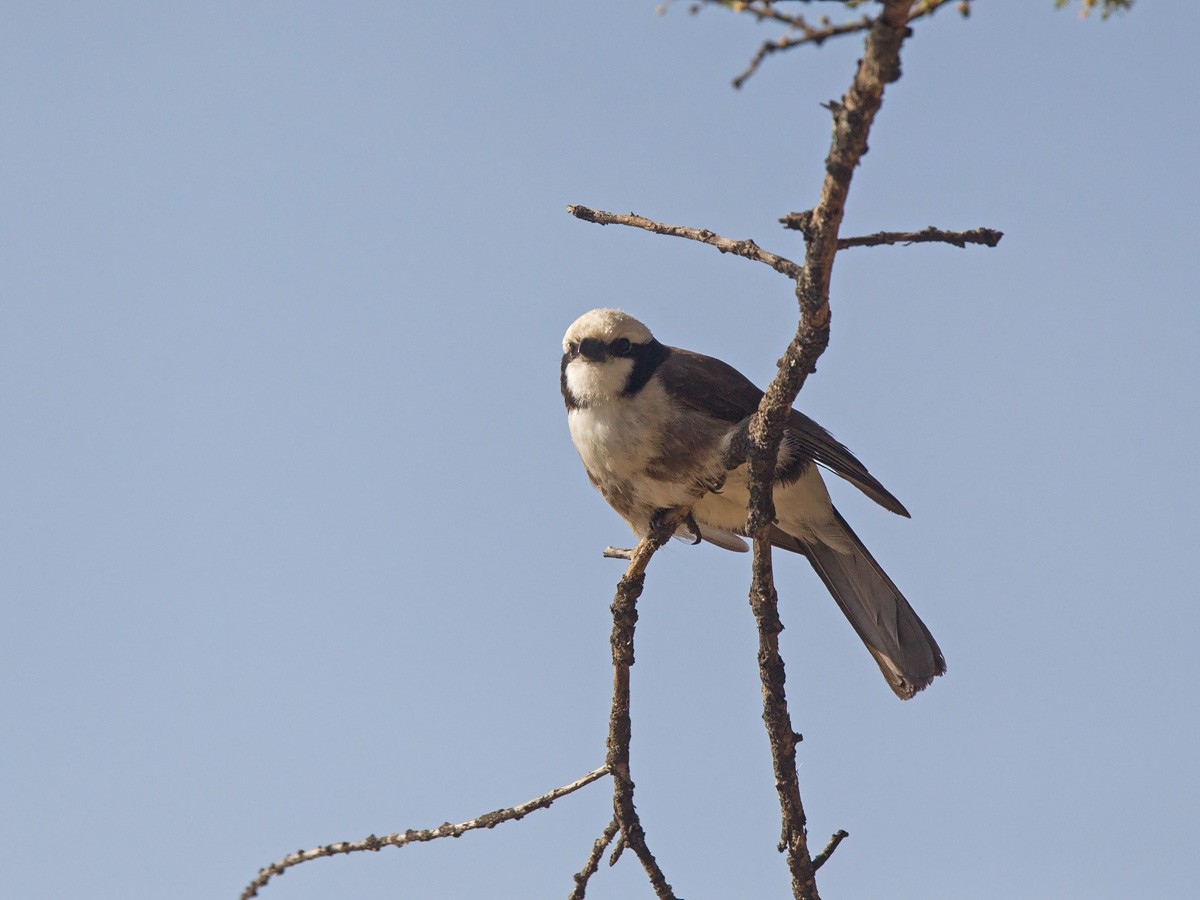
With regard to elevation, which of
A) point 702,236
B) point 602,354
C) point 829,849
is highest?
point 602,354

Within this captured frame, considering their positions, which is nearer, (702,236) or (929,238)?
(929,238)

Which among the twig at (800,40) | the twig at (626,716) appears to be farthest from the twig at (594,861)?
the twig at (800,40)

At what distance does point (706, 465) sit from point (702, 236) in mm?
1595

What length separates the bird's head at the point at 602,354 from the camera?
508 centimetres

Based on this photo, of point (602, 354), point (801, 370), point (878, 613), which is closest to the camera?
point (801, 370)

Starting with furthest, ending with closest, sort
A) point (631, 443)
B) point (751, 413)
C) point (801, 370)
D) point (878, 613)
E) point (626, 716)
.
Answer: point (878, 613) < point (751, 413) < point (631, 443) < point (626, 716) < point (801, 370)

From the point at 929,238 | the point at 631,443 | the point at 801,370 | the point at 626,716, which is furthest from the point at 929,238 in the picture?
the point at 631,443

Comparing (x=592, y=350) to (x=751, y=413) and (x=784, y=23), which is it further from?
(x=784, y=23)

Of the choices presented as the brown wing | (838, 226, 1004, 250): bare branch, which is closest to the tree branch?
(838, 226, 1004, 250): bare branch

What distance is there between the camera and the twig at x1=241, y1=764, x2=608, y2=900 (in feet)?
10.5

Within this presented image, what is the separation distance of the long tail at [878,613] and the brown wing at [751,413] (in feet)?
1.62

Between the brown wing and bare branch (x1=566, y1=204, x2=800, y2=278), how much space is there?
149 centimetres

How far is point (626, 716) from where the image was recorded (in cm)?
389

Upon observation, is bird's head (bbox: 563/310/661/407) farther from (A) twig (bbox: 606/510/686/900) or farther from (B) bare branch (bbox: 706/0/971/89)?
(B) bare branch (bbox: 706/0/971/89)
